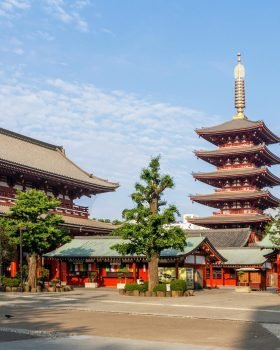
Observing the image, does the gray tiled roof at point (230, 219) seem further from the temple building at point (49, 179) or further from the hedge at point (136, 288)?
the hedge at point (136, 288)

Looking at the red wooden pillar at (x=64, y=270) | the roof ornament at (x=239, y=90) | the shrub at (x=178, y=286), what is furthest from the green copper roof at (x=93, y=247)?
the roof ornament at (x=239, y=90)

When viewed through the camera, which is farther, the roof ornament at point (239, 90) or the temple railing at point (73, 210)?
the roof ornament at point (239, 90)

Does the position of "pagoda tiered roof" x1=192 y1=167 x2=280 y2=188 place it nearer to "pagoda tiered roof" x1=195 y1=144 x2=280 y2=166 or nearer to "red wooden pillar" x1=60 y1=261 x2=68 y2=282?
"pagoda tiered roof" x1=195 y1=144 x2=280 y2=166

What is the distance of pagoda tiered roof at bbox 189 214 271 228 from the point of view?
71375 mm

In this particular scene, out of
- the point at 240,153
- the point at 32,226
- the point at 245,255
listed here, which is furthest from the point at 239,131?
the point at 32,226

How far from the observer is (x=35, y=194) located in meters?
43.4

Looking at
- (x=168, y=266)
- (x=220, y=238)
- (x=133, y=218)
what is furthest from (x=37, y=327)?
(x=220, y=238)

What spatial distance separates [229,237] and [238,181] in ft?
31.0

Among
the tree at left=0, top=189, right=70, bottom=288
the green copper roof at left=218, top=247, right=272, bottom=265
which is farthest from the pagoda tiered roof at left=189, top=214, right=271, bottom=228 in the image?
the tree at left=0, top=189, right=70, bottom=288

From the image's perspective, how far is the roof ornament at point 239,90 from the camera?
267ft

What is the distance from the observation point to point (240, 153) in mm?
73375

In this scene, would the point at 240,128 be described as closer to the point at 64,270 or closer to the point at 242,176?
the point at 242,176

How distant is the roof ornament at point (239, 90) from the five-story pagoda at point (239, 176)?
9.34ft

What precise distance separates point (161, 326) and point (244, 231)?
5030cm
